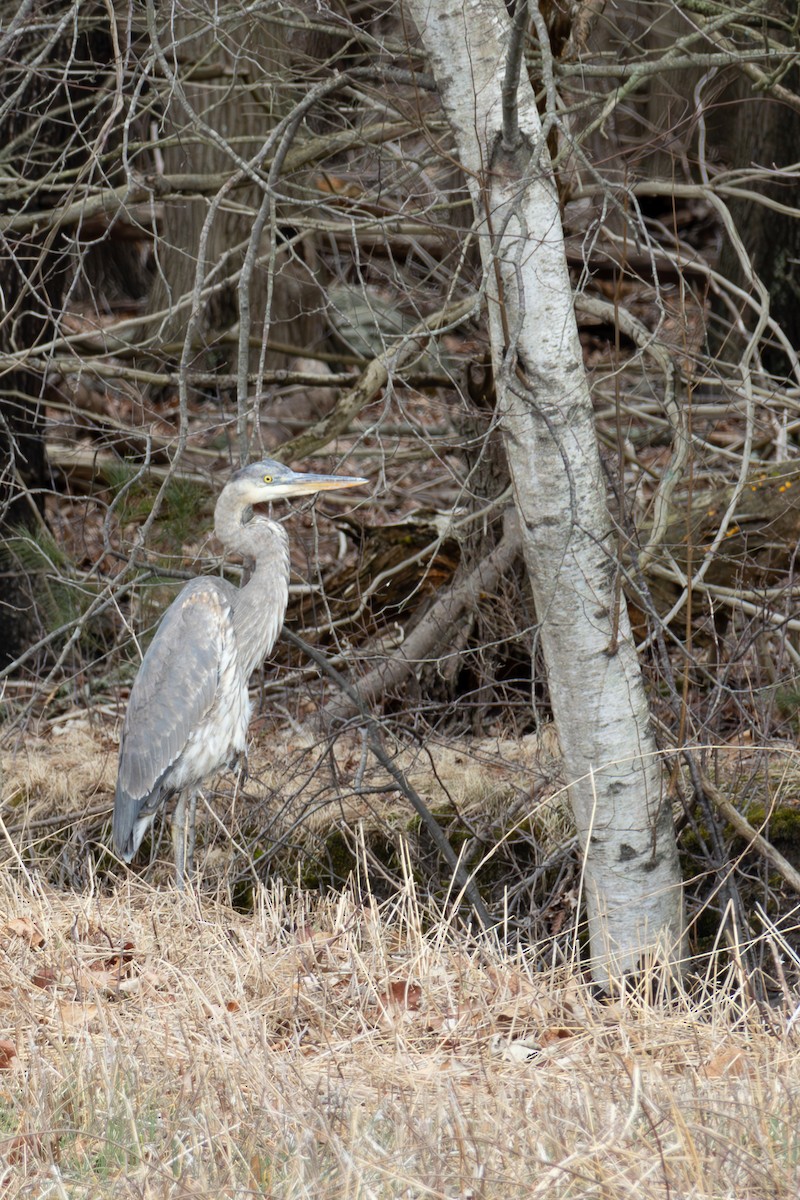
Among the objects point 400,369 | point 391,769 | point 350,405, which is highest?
point 400,369

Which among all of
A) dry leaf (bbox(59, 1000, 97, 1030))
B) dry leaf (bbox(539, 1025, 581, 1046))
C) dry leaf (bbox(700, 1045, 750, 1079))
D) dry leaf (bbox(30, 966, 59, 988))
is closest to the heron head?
dry leaf (bbox(30, 966, 59, 988))

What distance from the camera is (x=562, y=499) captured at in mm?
4367

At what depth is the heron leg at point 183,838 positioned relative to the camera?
5457 millimetres

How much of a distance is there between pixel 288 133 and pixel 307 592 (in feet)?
11.3

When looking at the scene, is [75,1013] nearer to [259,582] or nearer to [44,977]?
[44,977]

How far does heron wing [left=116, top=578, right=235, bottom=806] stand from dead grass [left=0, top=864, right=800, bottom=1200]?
943 mm

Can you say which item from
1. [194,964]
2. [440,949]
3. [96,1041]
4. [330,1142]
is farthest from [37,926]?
[330,1142]

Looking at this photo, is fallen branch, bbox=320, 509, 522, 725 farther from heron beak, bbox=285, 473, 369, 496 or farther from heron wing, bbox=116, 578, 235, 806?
heron beak, bbox=285, 473, 369, 496

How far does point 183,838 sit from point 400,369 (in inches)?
91.9

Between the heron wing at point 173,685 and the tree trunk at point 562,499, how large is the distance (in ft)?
5.94

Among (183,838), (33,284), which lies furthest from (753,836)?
(33,284)

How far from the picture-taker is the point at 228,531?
5.83 meters

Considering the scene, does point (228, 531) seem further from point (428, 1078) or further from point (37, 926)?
point (428, 1078)

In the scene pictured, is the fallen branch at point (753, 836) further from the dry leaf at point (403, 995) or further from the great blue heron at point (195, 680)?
the great blue heron at point (195, 680)
